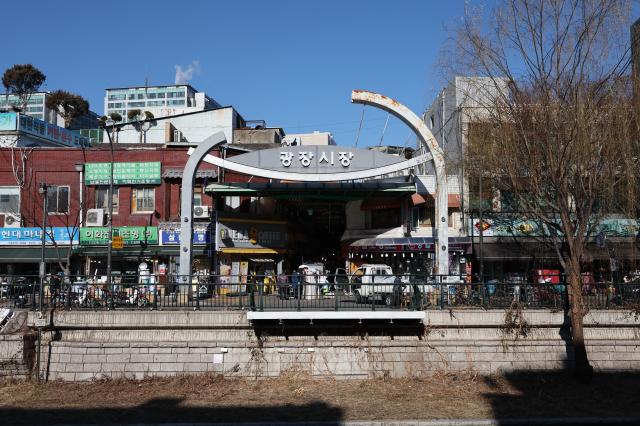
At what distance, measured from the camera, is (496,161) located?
2066cm

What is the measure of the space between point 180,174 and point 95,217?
529 centimetres

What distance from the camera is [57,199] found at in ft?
111

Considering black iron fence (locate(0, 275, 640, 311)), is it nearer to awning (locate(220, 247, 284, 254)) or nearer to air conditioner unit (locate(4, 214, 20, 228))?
awning (locate(220, 247, 284, 254))

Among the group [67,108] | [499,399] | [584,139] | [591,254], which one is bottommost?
[499,399]

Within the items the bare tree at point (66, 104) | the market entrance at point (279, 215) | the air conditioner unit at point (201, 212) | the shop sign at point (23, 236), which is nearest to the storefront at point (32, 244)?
the shop sign at point (23, 236)

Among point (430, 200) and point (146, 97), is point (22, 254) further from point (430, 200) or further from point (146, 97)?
point (146, 97)

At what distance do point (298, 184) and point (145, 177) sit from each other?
8.88 m

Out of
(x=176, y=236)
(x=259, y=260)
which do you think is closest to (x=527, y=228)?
(x=259, y=260)

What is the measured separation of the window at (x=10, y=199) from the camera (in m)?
33.9

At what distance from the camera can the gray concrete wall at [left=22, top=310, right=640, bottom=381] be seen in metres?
18.0

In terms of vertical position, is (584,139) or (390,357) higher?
(584,139)

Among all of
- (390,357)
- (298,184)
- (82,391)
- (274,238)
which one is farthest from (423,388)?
(274,238)

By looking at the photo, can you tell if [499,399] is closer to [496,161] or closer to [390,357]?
[390,357]

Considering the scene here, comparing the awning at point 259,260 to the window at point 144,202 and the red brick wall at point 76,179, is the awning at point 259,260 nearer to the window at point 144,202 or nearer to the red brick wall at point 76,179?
the red brick wall at point 76,179
